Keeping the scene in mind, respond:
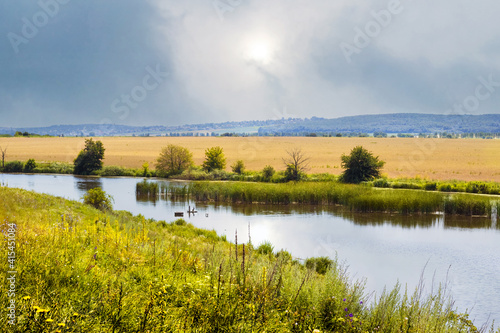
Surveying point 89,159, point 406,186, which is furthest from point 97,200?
point 89,159

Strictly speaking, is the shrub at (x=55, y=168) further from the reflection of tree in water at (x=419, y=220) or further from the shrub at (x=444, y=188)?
the shrub at (x=444, y=188)

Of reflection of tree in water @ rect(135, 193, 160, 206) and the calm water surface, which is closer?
the calm water surface

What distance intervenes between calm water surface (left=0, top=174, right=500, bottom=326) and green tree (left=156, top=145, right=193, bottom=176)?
673 inches

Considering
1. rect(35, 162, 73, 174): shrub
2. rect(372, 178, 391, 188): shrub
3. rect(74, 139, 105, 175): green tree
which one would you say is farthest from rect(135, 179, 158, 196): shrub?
rect(35, 162, 73, 174): shrub

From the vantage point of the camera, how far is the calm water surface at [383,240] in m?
15.1

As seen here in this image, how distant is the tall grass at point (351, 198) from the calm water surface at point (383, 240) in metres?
1.40

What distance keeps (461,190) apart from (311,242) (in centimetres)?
2235

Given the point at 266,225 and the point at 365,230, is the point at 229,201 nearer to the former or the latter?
the point at 266,225

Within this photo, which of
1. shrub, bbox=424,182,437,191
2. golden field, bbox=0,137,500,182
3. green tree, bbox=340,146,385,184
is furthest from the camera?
golden field, bbox=0,137,500,182

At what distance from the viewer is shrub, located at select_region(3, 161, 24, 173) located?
5669 cm

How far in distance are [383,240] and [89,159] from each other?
43.6 m

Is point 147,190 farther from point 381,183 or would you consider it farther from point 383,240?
point 383,240

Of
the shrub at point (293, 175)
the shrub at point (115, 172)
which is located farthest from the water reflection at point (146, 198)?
the shrub at point (115, 172)

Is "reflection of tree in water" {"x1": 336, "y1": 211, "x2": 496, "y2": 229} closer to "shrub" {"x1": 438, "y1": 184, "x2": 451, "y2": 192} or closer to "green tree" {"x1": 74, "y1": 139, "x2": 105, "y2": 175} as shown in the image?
"shrub" {"x1": 438, "y1": 184, "x2": 451, "y2": 192}
